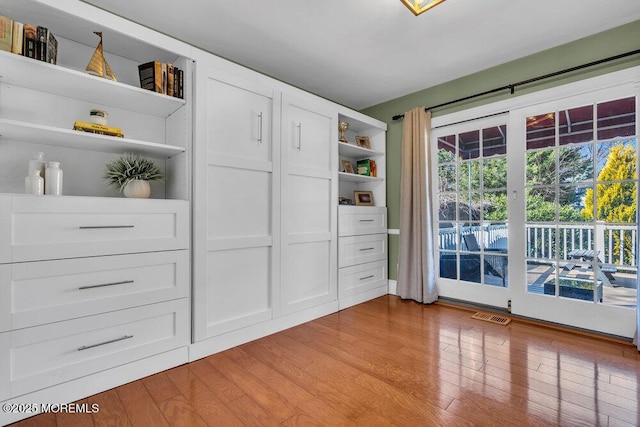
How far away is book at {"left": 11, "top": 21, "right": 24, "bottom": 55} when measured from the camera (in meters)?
1.43

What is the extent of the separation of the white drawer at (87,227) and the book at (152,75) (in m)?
0.72

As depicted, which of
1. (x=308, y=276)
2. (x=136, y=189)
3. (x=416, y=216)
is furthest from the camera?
(x=416, y=216)

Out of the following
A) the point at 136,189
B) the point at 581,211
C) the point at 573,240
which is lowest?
the point at 573,240

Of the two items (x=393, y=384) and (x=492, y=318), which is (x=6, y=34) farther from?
(x=492, y=318)

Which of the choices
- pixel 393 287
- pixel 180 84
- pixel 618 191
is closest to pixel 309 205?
pixel 180 84

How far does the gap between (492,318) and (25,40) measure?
3630 mm

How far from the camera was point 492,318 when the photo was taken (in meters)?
2.64

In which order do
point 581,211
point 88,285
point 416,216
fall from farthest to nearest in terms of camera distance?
point 416,216 < point 581,211 < point 88,285

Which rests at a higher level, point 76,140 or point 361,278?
point 76,140

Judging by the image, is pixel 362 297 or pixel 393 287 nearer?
pixel 362 297

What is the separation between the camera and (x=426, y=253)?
3078 mm

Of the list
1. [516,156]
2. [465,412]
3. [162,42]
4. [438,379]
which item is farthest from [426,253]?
[162,42]

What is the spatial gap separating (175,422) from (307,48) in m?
2.61

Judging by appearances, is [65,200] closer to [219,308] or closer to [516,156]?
[219,308]
